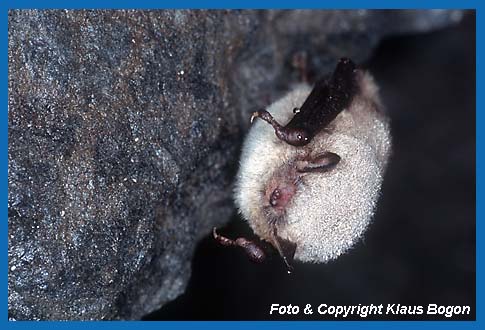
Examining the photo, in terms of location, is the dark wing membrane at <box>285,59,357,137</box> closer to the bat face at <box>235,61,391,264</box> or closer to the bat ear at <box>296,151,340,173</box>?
the bat face at <box>235,61,391,264</box>

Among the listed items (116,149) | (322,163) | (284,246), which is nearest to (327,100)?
(322,163)

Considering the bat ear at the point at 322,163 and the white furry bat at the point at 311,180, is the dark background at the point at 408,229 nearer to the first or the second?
the white furry bat at the point at 311,180

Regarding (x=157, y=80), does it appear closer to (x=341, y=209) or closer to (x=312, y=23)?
(x=341, y=209)

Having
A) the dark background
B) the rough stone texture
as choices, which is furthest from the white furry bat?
the dark background

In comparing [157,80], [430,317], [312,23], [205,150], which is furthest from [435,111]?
[157,80]

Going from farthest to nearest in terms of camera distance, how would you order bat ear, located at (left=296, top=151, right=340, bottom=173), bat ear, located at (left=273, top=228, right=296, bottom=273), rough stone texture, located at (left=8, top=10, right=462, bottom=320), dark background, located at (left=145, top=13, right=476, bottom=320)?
dark background, located at (left=145, top=13, right=476, bottom=320) < bat ear, located at (left=273, top=228, right=296, bottom=273) < bat ear, located at (left=296, top=151, right=340, bottom=173) < rough stone texture, located at (left=8, top=10, right=462, bottom=320)

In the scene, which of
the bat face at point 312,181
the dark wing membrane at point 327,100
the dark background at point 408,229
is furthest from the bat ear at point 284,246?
the dark background at point 408,229

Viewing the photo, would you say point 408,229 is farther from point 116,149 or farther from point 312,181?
point 116,149
